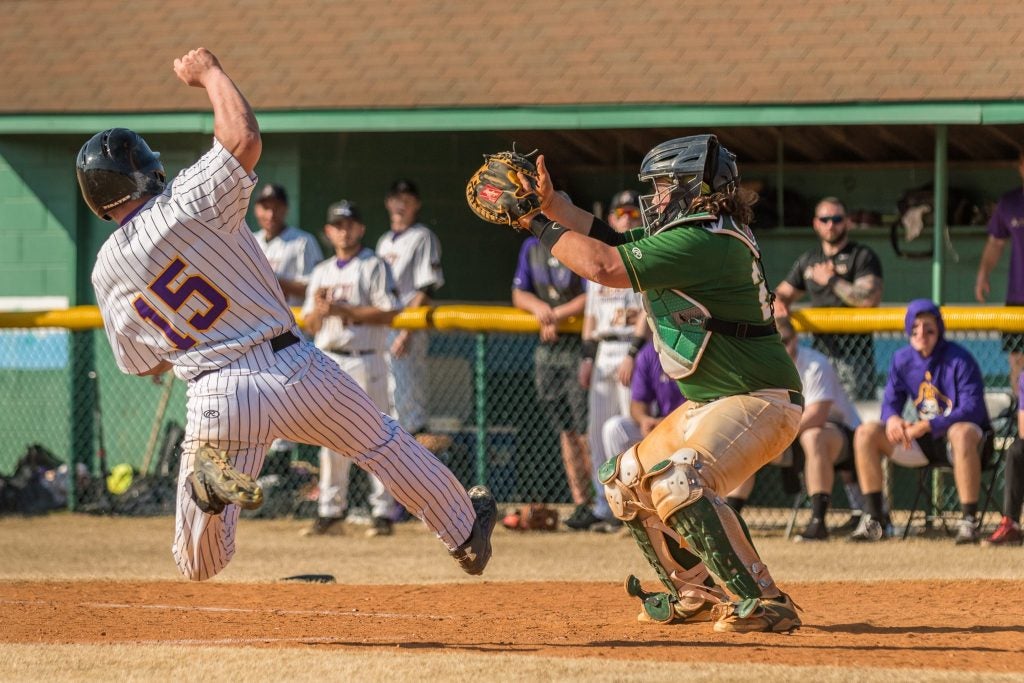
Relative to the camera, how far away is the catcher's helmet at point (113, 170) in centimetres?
554

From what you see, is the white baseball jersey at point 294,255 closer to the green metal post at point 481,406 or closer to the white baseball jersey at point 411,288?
the white baseball jersey at point 411,288

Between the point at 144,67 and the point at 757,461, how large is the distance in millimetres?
8667

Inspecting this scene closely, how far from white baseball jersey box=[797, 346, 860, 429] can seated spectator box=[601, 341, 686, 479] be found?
2.52 feet

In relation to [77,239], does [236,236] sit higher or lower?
higher

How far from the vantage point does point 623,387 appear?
10.0 meters

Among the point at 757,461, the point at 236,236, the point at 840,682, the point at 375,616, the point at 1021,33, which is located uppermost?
the point at 1021,33

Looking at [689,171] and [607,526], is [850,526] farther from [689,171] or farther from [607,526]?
[689,171]

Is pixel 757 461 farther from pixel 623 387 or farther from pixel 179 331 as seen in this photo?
pixel 623 387

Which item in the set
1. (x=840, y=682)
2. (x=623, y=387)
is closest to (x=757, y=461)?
(x=840, y=682)

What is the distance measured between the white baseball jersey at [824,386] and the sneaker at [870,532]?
0.68 m

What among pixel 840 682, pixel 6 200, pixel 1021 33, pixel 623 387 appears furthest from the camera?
pixel 6 200

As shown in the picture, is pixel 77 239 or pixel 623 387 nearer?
pixel 623 387

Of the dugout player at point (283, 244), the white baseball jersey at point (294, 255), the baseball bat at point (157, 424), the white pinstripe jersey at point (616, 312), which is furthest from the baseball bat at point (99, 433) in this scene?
the white pinstripe jersey at point (616, 312)

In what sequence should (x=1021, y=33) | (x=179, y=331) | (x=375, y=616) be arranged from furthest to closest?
(x=1021, y=33), (x=375, y=616), (x=179, y=331)
